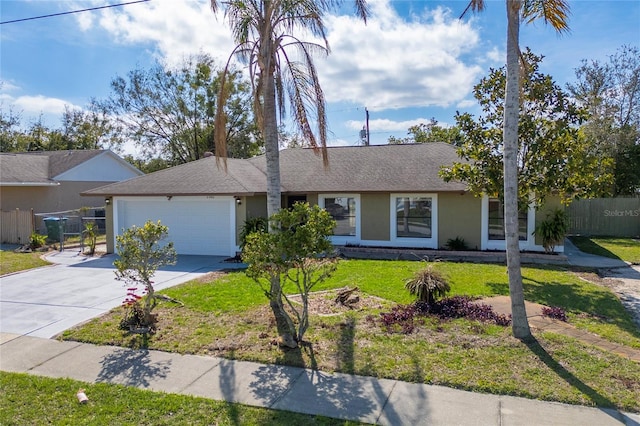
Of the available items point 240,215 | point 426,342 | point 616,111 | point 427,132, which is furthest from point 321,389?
point 427,132

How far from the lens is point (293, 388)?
191 inches

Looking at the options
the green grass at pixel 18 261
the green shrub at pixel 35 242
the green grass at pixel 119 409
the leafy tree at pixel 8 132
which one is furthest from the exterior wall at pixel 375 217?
the leafy tree at pixel 8 132

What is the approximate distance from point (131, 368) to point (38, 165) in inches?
885

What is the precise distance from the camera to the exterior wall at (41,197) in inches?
848

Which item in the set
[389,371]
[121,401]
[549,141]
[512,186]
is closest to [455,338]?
[389,371]

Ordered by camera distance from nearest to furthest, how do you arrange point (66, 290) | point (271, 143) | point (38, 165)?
point (271, 143) < point (66, 290) < point (38, 165)

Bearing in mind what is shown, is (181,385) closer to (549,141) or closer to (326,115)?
(326,115)

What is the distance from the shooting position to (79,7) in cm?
1041

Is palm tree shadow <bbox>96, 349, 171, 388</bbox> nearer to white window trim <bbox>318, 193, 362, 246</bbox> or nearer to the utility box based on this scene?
white window trim <bbox>318, 193, 362, 246</bbox>

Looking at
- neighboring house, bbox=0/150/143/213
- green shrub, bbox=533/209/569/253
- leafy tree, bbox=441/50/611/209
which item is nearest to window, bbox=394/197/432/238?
green shrub, bbox=533/209/569/253

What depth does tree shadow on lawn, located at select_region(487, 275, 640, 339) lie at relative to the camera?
7.34 metres

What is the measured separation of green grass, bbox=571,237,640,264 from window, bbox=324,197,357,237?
29.4ft

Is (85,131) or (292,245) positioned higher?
(85,131)

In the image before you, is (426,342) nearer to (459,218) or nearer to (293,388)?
(293,388)
